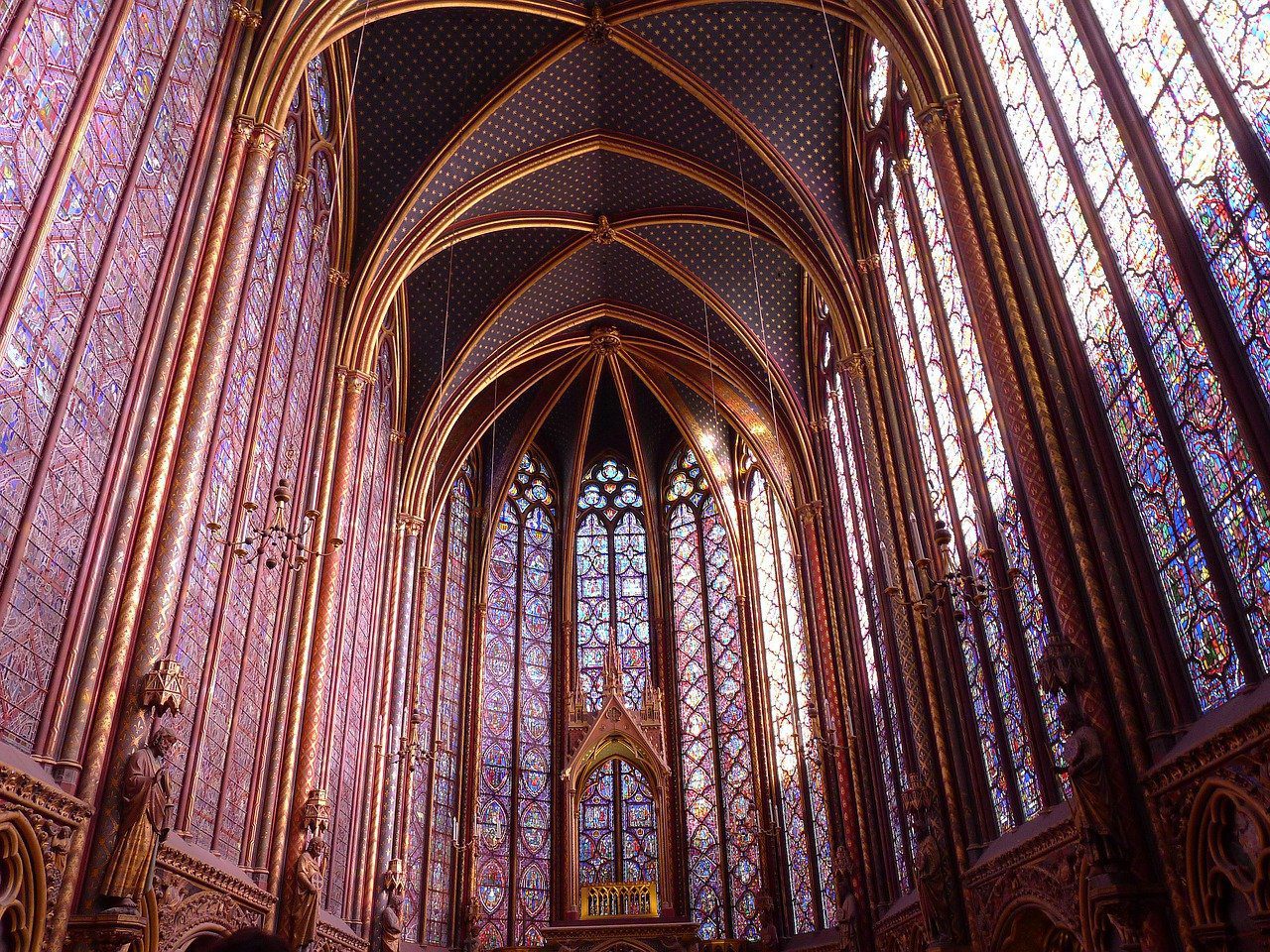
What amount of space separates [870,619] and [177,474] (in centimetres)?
1194

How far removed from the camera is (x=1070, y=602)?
392 inches

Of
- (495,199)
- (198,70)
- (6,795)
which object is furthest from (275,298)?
(6,795)

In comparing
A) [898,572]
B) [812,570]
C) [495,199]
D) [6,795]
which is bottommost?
[6,795]

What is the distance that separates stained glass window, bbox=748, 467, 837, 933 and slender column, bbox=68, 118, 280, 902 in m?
13.7

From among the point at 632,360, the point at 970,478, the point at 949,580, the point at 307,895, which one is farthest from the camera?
the point at 632,360

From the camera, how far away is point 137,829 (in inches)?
345

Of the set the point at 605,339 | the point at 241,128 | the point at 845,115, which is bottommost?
the point at 241,128

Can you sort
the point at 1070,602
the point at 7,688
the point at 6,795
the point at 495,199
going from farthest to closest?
the point at 495,199, the point at 1070,602, the point at 7,688, the point at 6,795

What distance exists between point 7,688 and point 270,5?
9493 mm

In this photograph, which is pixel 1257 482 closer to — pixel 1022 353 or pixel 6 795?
pixel 1022 353

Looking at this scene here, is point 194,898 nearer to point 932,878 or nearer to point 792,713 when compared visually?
point 932,878

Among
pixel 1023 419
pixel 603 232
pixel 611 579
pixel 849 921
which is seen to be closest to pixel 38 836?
pixel 1023 419

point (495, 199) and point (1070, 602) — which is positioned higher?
point (495, 199)

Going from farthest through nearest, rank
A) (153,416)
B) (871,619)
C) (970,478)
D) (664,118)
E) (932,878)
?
(664,118) < (871,619) < (932,878) < (970,478) < (153,416)
